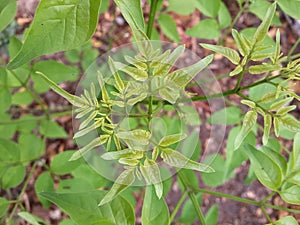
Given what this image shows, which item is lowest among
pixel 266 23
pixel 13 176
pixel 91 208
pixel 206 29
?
pixel 13 176

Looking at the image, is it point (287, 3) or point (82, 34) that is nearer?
point (82, 34)

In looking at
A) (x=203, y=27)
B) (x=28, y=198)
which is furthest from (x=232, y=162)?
(x=28, y=198)

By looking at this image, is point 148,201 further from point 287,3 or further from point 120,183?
point 287,3

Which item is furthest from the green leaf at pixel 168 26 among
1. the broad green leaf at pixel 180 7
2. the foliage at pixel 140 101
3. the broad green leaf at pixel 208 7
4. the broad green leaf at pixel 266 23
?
the broad green leaf at pixel 266 23

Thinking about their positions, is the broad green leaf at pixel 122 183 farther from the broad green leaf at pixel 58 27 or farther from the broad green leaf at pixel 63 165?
the broad green leaf at pixel 63 165

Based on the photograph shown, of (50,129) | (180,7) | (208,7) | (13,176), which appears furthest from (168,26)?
(13,176)

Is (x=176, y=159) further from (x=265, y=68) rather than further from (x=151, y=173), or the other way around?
(x=265, y=68)
